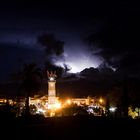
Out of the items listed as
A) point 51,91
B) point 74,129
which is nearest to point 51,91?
point 51,91

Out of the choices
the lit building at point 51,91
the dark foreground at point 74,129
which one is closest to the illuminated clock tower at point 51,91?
the lit building at point 51,91

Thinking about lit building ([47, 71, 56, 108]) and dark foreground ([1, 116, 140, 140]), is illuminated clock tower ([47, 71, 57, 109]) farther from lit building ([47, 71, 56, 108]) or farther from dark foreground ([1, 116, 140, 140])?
dark foreground ([1, 116, 140, 140])

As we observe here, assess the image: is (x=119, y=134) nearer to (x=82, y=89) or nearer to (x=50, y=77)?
(x=50, y=77)

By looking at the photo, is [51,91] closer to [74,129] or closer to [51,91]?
[51,91]

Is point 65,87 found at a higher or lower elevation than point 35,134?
higher

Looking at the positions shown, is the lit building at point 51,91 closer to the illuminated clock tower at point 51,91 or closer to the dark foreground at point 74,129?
the illuminated clock tower at point 51,91

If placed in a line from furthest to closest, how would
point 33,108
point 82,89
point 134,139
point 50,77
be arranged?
point 82,89, point 50,77, point 33,108, point 134,139

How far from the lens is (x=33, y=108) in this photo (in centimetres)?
6775

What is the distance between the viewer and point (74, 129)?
21.5 m

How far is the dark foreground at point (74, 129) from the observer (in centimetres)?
1993

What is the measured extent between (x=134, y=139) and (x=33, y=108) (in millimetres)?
47907

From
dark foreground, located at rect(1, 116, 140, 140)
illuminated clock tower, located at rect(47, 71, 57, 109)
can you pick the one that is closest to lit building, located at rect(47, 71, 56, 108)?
illuminated clock tower, located at rect(47, 71, 57, 109)

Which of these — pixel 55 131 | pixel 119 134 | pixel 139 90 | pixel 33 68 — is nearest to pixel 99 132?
pixel 119 134

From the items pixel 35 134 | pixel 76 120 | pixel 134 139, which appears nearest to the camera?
pixel 35 134
